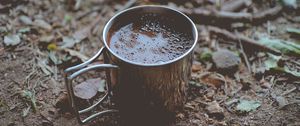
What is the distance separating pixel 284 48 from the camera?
1.74 meters

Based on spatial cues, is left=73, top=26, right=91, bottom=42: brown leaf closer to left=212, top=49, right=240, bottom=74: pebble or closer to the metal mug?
the metal mug

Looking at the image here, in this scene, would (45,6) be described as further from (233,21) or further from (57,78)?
(233,21)

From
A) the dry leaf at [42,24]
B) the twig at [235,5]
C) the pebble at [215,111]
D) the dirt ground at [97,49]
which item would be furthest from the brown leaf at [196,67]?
the dry leaf at [42,24]

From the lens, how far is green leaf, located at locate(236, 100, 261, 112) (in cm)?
155

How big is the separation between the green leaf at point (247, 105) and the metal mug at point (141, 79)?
9.0 inches

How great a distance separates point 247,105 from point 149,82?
0.45 meters

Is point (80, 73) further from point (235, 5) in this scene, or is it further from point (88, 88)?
point (235, 5)

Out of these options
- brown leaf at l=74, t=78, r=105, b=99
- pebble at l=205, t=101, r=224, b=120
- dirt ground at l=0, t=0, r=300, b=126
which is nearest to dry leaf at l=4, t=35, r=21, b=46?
dirt ground at l=0, t=0, r=300, b=126

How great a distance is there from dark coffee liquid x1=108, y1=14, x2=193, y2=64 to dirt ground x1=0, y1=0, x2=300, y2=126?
27cm

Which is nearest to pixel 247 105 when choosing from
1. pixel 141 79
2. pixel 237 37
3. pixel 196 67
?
pixel 196 67

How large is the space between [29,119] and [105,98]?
30 cm

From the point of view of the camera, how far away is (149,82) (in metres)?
1.35

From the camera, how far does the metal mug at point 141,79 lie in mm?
1303

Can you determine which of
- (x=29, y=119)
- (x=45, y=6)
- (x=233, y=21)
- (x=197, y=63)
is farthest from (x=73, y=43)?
(x=233, y=21)
